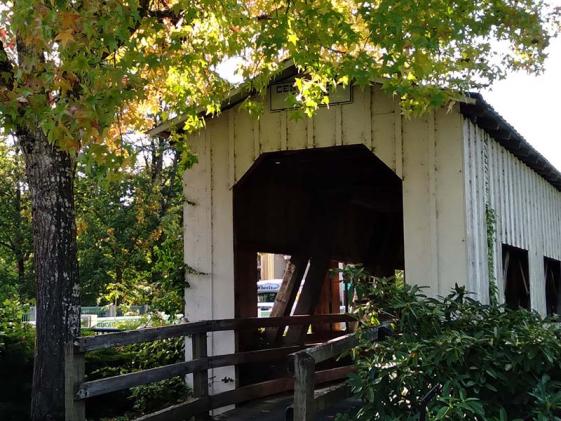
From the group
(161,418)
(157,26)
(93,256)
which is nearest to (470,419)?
(161,418)

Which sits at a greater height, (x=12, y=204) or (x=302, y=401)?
(x=12, y=204)

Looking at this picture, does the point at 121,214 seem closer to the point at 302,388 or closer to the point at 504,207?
the point at 504,207

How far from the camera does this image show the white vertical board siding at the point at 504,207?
825 cm

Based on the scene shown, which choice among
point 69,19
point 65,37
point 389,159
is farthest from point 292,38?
point 65,37

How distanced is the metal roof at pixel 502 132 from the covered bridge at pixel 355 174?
0.02 meters

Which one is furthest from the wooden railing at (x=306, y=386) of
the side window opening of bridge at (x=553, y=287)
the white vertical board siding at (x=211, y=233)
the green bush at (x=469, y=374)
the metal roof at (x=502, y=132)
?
the side window opening of bridge at (x=553, y=287)

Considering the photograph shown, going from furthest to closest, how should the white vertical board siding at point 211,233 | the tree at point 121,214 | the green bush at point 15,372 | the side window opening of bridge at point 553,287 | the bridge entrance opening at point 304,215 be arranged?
the tree at point 121,214
the side window opening of bridge at point 553,287
the bridge entrance opening at point 304,215
the white vertical board siding at point 211,233
the green bush at point 15,372

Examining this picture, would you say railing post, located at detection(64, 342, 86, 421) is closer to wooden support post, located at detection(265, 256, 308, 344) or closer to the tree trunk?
the tree trunk

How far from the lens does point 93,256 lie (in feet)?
83.6

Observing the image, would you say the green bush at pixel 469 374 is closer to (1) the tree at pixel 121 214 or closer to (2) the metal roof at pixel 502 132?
(2) the metal roof at pixel 502 132

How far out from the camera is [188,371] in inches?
289

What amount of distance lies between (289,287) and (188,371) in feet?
16.3

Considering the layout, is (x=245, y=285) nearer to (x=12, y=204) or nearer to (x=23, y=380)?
(x=23, y=380)

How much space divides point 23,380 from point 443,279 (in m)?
5.24
